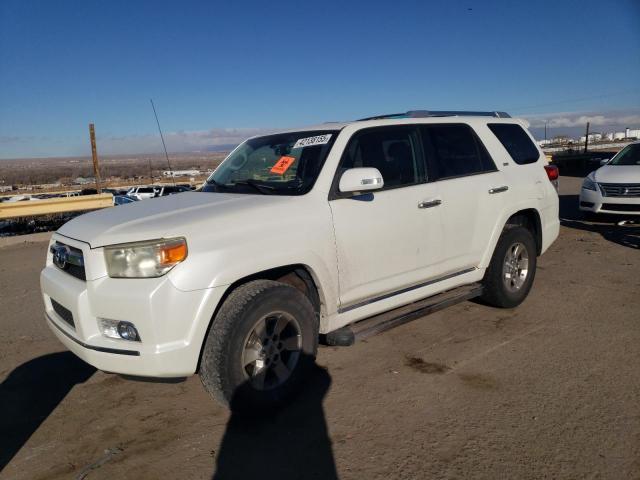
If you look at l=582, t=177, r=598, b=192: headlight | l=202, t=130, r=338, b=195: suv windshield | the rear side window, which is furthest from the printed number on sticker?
l=582, t=177, r=598, b=192: headlight

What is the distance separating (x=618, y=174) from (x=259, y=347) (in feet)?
28.7

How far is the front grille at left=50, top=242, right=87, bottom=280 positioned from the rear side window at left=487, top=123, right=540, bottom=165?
13.0 feet

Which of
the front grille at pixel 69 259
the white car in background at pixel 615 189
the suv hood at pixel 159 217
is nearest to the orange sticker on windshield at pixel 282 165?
the suv hood at pixel 159 217

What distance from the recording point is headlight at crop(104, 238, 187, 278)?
9.11ft

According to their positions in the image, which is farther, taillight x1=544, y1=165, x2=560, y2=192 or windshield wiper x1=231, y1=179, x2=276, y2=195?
taillight x1=544, y1=165, x2=560, y2=192

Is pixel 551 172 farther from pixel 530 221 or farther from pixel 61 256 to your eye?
pixel 61 256

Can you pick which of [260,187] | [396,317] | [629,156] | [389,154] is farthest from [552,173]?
[629,156]

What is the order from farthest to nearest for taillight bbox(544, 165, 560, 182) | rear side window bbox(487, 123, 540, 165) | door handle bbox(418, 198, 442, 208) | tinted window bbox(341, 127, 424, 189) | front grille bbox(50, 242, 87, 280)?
taillight bbox(544, 165, 560, 182) < rear side window bbox(487, 123, 540, 165) < door handle bbox(418, 198, 442, 208) < tinted window bbox(341, 127, 424, 189) < front grille bbox(50, 242, 87, 280)

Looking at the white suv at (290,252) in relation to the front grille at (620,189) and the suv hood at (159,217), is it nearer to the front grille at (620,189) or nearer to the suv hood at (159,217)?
the suv hood at (159,217)

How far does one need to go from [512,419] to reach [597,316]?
2.36 metres

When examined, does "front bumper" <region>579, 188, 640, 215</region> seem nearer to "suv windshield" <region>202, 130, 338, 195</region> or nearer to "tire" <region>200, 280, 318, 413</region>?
"suv windshield" <region>202, 130, 338, 195</region>

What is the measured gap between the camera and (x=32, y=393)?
145 inches

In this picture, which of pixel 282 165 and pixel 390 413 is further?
pixel 282 165

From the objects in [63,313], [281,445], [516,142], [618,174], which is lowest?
[281,445]
